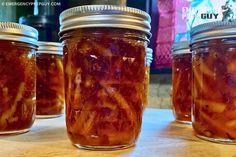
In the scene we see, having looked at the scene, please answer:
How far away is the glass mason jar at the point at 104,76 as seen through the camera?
0.35 metres

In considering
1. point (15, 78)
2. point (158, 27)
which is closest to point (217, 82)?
point (15, 78)

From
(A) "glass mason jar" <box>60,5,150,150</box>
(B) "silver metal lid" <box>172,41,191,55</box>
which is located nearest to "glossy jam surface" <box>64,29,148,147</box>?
(A) "glass mason jar" <box>60,5,150,150</box>

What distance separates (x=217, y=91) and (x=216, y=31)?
0.08 meters

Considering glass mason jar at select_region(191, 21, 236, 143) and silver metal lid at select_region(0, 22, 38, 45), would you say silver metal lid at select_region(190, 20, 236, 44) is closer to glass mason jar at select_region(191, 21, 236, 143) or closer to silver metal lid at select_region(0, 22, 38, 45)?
glass mason jar at select_region(191, 21, 236, 143)

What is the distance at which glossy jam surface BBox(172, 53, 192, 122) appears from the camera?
57 centimetres

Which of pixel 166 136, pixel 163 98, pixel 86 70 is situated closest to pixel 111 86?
pixel 86 70

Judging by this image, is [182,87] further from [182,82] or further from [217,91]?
[217,91]

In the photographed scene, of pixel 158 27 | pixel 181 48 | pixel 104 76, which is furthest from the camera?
pixel 158 27

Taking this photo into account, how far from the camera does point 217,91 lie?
40cm

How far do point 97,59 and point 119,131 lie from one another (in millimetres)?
90

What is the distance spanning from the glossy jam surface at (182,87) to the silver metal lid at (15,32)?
0.29 metres

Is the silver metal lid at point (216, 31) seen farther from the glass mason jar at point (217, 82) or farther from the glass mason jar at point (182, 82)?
the glass mason jar at point (182, 82)

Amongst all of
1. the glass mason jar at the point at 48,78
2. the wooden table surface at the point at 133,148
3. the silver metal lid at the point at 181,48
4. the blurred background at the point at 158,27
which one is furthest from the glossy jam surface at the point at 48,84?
the blurred background at the point at 158,27

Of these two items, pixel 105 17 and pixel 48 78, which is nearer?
pixel 105 17
